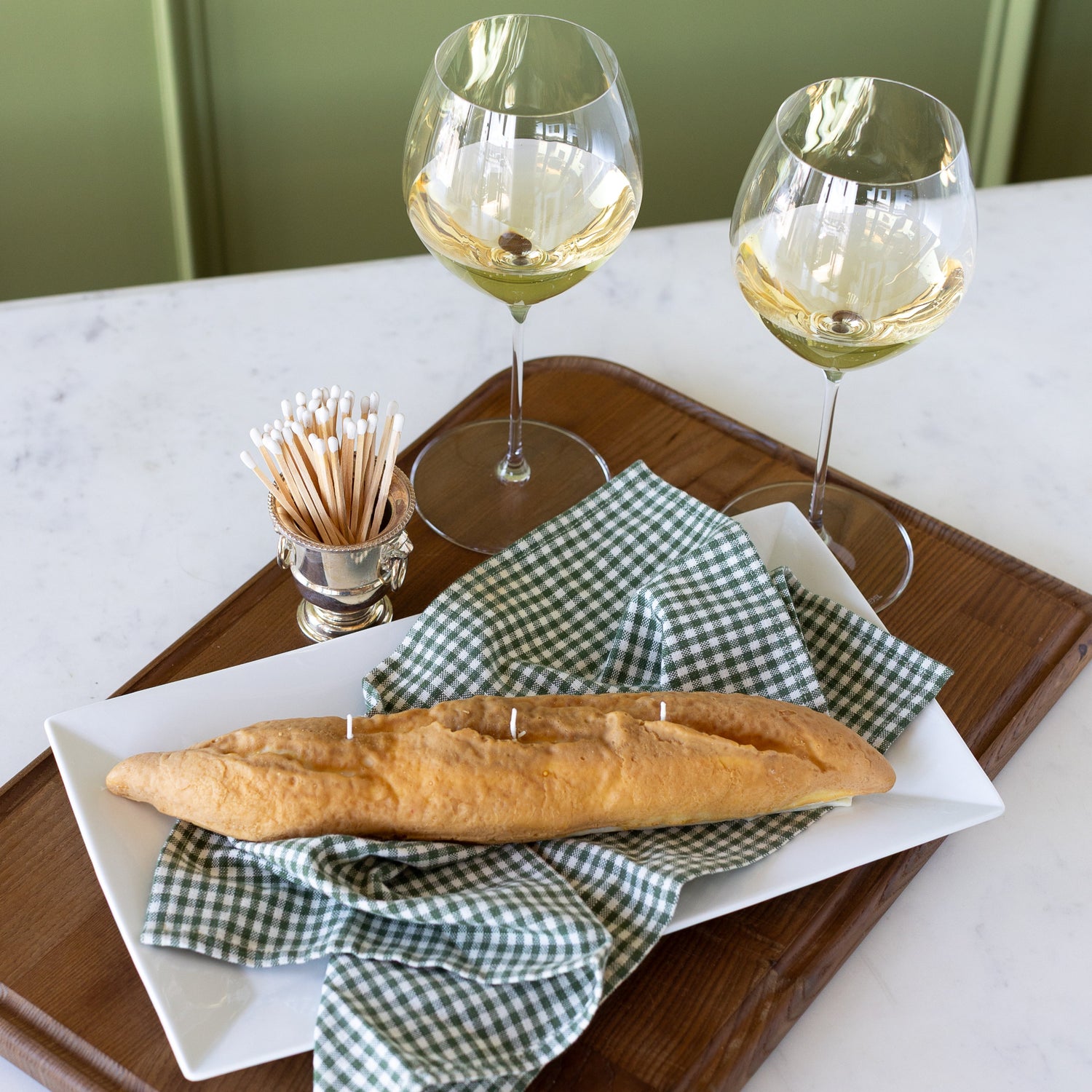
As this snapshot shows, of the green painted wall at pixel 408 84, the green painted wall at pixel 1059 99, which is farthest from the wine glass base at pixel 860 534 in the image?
the green painted wall at pixel 1059 99

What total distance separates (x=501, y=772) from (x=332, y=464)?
20 cm

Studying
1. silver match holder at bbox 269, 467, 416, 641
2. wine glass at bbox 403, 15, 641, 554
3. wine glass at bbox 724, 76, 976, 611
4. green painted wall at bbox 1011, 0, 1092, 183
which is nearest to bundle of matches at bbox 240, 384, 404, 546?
silver match holder at bbox 269, 467, 416, 641

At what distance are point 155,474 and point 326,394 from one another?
0.22m

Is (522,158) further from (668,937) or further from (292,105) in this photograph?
(292,105)

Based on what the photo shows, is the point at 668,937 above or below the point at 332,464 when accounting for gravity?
below

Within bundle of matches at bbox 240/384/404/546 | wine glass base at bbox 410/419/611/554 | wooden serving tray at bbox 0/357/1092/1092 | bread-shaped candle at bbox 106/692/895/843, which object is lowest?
wooden serving tray at bbox 0/357/1092/1092

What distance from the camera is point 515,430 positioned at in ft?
3.04

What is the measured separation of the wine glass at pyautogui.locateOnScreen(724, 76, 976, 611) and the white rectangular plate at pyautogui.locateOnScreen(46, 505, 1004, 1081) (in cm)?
17

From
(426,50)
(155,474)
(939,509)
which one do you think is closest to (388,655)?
(155,474)

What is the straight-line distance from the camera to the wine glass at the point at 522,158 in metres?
0.77

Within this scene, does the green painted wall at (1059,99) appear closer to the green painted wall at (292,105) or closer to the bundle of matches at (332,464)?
the green painted wall at (292,105)

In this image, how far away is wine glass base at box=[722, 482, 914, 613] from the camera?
88 centimetres

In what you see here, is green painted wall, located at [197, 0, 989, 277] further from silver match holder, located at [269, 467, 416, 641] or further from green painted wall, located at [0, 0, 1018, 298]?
silver match holder, located at [269, 467, 416, 641]

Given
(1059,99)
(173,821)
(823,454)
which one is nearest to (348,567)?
(173,821)
